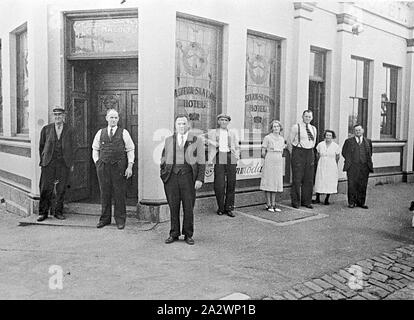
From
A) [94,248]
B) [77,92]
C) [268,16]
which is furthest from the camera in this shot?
[268,16]

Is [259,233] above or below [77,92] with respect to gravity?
below

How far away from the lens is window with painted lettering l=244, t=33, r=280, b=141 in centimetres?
959

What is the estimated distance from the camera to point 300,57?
33.1 feet

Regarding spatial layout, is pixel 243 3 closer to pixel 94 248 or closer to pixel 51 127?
pixel 51 127

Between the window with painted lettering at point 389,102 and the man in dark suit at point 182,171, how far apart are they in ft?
28.2

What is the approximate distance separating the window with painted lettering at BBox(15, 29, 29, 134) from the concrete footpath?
242 cm

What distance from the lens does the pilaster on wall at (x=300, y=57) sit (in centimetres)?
1003

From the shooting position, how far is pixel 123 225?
24.5ft

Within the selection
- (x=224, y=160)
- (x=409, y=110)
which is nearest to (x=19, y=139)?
(x=224, y=160)

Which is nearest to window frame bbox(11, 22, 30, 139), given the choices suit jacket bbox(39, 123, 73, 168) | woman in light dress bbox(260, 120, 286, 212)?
suit jacket bbox(39, 123, 73, 168)

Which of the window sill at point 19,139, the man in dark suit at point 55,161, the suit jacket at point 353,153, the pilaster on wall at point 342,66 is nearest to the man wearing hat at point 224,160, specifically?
the man in dark suit at point 55,161

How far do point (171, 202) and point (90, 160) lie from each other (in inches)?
122

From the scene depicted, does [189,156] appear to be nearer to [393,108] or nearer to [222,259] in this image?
[222,259]
